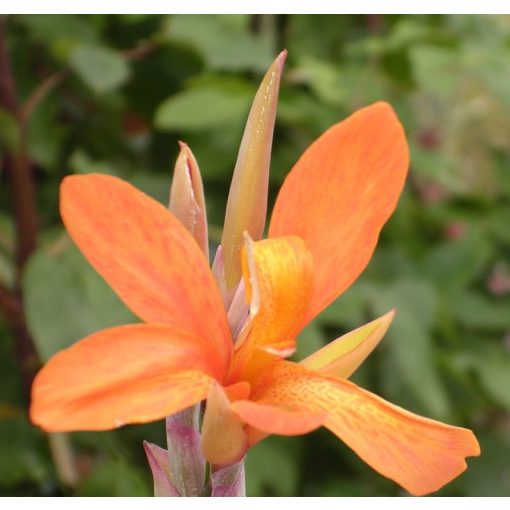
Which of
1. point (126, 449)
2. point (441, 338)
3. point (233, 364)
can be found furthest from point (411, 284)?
point (233, 364)

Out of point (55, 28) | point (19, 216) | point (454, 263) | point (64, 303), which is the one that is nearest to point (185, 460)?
point (64, 303)

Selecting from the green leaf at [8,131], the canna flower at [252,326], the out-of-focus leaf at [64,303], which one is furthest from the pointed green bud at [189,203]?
the green leaf at [8,131]

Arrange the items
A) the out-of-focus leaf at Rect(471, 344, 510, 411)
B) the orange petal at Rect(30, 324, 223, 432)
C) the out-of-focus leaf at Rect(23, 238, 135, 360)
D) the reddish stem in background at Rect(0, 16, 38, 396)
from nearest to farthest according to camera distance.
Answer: the orange petal at Rect(30, 324, 223, 432) → the out-of-focus leaf at Rect(23, 238, 135, 360) → the reddish stem in background at Rect(0, 16, 38, 396) → the out-of-focus leaf at Rect(471, 344, 510, 411)

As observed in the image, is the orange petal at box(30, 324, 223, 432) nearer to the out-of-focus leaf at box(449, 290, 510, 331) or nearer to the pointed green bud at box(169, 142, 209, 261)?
the pointed green bud at box(169, 142, 209, 261)

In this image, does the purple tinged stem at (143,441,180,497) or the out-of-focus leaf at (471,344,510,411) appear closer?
the purple tinged stem at (143,441,180,497)

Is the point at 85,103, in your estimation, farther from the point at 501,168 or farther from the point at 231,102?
the point at 501,168

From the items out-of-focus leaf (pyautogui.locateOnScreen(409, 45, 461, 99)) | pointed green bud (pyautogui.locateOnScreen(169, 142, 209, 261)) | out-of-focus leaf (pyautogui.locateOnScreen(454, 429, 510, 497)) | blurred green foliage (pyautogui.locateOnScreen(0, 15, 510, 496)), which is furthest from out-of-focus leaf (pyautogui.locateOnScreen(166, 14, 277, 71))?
pointed green bud (pyautogui.locateOnScreen(169, 142, 209, 261))

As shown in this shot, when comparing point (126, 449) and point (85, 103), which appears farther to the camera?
point (85, 103)
